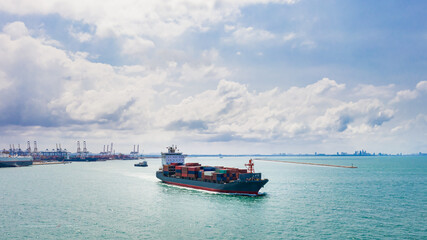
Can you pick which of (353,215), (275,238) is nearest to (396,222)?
(353,215)

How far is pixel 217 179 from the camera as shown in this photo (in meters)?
74.2

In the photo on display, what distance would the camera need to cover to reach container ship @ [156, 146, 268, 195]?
68062mm

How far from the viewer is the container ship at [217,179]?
6806 cm

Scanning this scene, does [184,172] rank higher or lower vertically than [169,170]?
higher

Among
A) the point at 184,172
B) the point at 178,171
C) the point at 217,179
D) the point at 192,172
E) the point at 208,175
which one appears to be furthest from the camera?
the point at 178,171

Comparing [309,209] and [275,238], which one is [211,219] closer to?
[275,238]

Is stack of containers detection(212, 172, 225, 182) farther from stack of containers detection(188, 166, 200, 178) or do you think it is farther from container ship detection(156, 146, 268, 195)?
stack of containers detection(188, 166, 200, 178)

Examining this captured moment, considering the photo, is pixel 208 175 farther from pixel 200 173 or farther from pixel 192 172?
pixel 192 172

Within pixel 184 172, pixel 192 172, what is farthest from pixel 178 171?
pixel 192 172

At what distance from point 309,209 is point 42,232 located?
4226 centimetres

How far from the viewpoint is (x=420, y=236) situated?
3697 centimetres

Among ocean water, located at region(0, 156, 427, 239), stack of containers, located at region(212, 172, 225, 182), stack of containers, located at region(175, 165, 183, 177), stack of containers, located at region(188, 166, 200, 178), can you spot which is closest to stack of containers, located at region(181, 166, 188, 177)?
stack of containers, located at region(188, 166, 200, 178)

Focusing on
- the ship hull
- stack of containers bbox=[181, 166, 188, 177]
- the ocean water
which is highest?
stack of containers bbox=[181, 166, 188, 177]

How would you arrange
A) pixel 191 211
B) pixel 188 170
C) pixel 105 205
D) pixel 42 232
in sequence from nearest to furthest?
pixel 42 232
pixel 191 211
pixel 105 205
pixel 188 170
